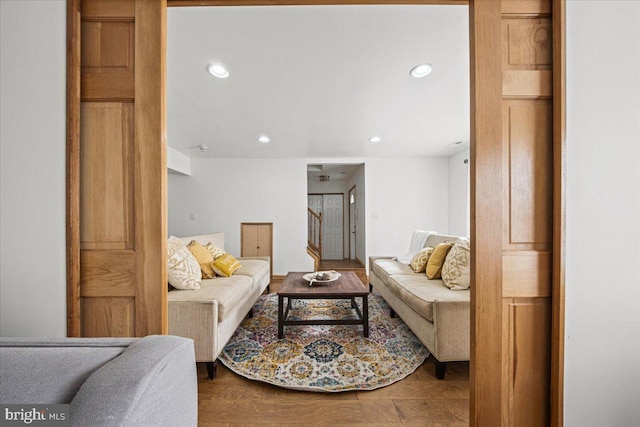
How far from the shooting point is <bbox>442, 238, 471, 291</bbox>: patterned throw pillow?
2195mm

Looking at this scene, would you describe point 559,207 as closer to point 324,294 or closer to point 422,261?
point 324,294

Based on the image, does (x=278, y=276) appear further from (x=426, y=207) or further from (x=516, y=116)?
(x=516, y=116)

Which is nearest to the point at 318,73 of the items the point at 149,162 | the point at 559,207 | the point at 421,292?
the point at 149,162

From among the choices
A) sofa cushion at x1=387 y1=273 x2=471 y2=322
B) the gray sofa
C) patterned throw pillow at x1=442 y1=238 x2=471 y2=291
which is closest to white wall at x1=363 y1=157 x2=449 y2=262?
sofa cushion at x1=387 y1=273 x2=471 y2=322

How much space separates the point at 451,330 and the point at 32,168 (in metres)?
2.40

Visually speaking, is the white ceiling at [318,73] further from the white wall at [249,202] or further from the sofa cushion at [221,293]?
the sofa cushion at [221,293]

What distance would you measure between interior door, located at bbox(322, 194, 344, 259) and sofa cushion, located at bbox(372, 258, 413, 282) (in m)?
3.86

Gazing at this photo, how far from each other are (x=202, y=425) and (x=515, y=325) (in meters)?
1.65

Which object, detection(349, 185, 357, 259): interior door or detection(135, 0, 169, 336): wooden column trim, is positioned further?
detection(349, 185, 357, 259): interior door

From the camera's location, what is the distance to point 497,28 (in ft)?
3.34

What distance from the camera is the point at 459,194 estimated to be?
471cm

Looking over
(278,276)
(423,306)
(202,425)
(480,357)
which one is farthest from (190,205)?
(480,357)

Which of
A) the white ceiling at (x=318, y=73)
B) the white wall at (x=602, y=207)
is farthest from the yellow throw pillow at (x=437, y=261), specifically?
the white wall at (x=602, y=207)

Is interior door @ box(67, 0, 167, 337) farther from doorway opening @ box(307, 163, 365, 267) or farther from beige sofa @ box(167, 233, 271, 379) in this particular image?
doorway opening @ box(307, 163, 365, 267)
